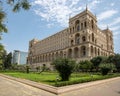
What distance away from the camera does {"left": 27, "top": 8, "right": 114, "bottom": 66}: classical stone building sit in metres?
71.9

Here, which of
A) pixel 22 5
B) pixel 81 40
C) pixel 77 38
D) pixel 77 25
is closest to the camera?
pixel 22 5

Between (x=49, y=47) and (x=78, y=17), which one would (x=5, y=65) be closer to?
(x=49, y=47)

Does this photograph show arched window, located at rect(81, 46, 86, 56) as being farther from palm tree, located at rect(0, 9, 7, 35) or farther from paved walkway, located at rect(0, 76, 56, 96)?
palm tree, located at rect(0, 9, 7, 35)

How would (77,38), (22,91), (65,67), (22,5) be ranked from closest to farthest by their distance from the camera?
1. (22,5)
2. (22,91)
3. (65,67)
4. (77,38)

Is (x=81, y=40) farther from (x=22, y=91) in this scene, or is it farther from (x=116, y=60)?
(x=22, y=91)

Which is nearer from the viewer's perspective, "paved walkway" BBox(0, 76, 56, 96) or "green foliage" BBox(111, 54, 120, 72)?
"paved walkway" BBox(0, 76, 56, 96)

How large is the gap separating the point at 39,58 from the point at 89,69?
63.3 m

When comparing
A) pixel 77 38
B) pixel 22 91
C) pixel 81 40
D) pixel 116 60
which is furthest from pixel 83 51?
pixel 22 91

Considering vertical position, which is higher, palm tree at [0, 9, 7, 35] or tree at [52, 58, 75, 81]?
palm tree at [0, 9, 7, 35]

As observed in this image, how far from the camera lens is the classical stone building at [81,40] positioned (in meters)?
71.9

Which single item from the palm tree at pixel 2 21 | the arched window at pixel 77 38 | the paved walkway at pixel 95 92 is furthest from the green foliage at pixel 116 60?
the palm tree at pixel 2 21

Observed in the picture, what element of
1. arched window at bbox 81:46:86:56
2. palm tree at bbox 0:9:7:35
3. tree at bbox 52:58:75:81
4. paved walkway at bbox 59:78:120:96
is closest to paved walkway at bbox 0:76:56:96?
paved walkway at bbox 59:78:120:96

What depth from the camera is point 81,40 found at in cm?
7419

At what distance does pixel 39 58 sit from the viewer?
117 metres
